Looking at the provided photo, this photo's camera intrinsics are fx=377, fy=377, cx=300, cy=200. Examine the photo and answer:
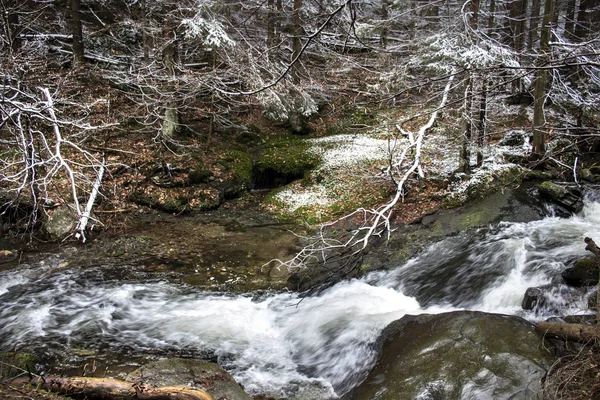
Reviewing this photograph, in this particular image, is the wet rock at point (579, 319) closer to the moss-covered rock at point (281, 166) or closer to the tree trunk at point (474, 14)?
the tree trunk at point (474, 14)

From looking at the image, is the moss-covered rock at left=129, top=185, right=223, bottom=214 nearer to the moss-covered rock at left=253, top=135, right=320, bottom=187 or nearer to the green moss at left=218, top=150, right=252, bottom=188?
the green moss at left=218, top=150, right=252, bottom=188

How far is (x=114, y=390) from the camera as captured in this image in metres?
3.73

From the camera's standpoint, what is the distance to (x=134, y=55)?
1570 centimetres

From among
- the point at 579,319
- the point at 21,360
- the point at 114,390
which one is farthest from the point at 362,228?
the point at 21,360

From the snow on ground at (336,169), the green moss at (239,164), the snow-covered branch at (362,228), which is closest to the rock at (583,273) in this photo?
the snow-covered branch at (362,228)

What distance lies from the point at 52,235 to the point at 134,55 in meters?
9.51

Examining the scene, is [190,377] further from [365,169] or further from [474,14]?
[365,169]

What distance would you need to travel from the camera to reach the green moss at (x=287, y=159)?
14148 mm

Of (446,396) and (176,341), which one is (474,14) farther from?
(176,341)

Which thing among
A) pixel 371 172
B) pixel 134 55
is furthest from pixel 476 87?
pixel 134 55

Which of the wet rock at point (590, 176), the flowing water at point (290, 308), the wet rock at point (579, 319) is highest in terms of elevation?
the wet rock at point (590, 176)

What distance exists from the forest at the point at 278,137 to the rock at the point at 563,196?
3 cm

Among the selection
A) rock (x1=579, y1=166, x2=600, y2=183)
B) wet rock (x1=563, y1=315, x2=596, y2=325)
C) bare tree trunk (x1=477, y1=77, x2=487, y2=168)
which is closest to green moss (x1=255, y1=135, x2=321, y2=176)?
bare tree trunk (x1=477, y1=77, x2=487, y2=168)

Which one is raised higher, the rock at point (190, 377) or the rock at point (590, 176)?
the rock at point (590, 176)
